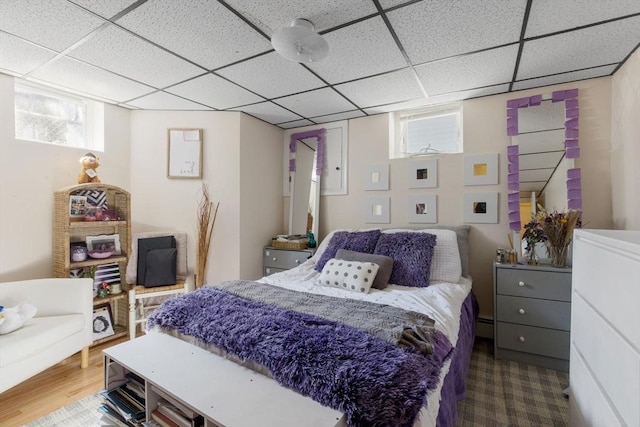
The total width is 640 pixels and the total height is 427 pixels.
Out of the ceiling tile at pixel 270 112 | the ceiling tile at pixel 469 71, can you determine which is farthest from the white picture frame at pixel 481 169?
the ceiling tile at pixel 270 112

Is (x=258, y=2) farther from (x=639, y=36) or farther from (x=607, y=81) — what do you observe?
(x=607, y=81)

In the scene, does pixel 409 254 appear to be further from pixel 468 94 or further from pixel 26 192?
pixel 26 192

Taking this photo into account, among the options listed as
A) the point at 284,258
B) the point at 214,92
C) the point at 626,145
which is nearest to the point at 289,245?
the point at 284,258

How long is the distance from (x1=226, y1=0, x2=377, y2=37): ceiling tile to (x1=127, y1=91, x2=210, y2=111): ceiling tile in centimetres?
149

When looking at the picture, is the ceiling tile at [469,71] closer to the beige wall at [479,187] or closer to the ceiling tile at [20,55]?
the beige wall at [479,187]

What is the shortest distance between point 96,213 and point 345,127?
8.75 ft

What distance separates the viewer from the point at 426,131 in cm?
302

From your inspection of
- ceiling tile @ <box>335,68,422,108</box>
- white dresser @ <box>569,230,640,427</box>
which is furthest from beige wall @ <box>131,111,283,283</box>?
white dresser @ <box>569,230,640,427</box>

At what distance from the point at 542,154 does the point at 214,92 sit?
9.56 ft

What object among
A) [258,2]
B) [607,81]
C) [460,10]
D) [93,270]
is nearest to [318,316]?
[258,2]

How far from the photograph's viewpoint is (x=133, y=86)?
2.42 meters

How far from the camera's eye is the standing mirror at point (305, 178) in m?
3.44

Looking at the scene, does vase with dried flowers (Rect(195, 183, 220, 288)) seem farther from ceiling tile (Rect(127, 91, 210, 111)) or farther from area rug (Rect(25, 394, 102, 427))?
area rug (Rect(25, 394, 102, 427))

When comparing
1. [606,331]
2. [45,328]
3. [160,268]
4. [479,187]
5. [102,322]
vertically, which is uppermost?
[479,187]
